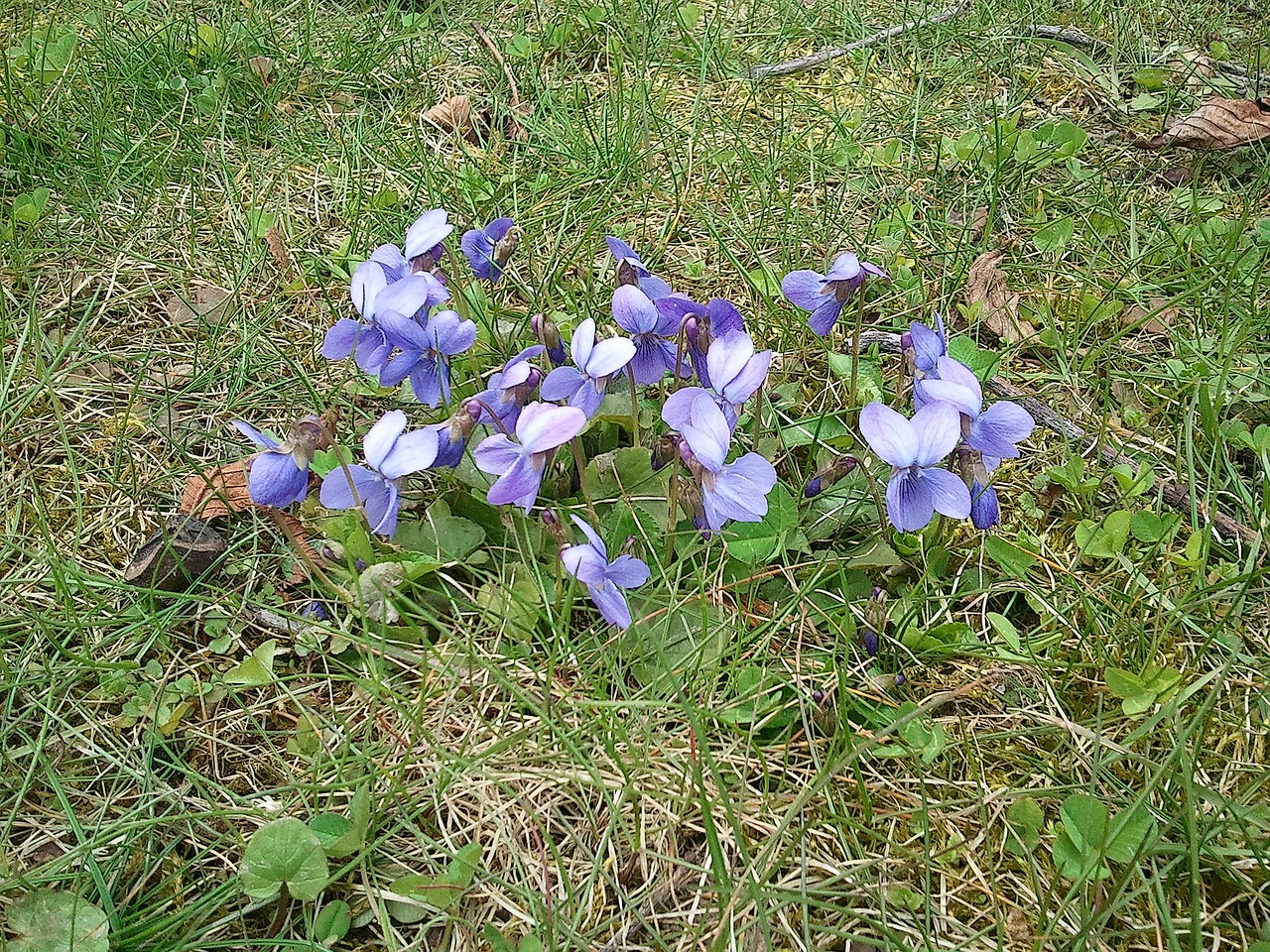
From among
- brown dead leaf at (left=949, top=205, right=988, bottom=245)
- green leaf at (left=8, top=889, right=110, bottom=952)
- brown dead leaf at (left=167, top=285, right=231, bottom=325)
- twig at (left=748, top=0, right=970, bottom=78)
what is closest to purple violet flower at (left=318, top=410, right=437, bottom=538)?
green leaf at (left=8, top=889, right=110, bottom=952)

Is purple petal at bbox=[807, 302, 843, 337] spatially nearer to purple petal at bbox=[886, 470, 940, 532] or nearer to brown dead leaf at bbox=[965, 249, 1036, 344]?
purple petal at bbox=[886, 470, 940, 532]

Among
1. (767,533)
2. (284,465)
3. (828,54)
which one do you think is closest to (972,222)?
(828,54)

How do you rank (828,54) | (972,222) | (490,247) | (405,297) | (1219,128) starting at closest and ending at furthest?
(405,297) < (490,247) < (972,222) < (1219,128) < (828,54)

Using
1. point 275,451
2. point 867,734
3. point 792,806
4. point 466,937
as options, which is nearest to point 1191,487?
point 867,734

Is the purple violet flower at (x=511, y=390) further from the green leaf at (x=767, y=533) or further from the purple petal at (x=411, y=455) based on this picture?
the green leaf at (x=767, y=533)

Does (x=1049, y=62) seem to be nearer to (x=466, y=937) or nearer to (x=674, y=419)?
(x=674, y=419)

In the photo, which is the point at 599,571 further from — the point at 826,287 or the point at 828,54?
the point at 828,54
